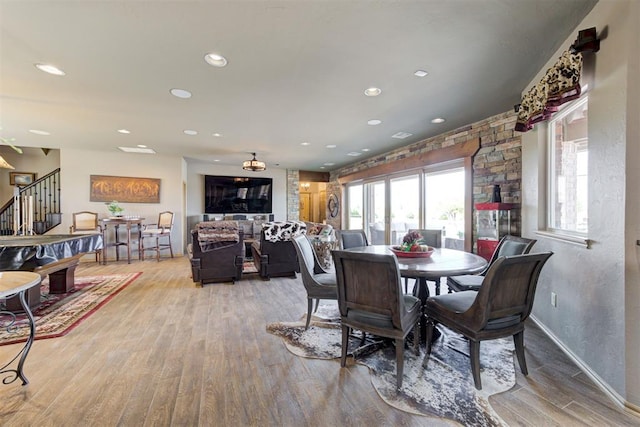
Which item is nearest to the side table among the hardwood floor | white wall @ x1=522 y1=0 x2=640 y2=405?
the hardwood floor

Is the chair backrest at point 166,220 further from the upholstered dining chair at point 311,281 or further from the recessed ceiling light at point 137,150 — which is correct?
the upholstered dining chair at point 311,281

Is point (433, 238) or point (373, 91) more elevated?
point (373, 91)

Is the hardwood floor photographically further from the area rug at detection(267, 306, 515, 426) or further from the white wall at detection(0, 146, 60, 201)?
the white wall at detection(0, 146, 60, 201)

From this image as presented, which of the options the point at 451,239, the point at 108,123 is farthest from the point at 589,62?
the point at 108,123

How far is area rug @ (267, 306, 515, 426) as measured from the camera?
5.32 ft

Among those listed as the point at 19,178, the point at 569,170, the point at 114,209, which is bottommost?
the point at 114,209

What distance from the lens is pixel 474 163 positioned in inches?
161

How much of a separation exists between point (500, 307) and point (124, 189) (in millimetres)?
7645

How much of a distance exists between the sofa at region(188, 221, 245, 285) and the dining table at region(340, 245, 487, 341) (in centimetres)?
234

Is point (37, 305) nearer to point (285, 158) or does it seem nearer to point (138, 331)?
point (138, 331)

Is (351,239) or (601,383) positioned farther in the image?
(351,239)

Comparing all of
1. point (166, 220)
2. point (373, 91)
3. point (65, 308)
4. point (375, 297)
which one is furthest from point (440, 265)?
point (166, 220)

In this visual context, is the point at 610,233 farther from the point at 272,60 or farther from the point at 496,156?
the point at 272,60

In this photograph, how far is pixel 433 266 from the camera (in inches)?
82.5
